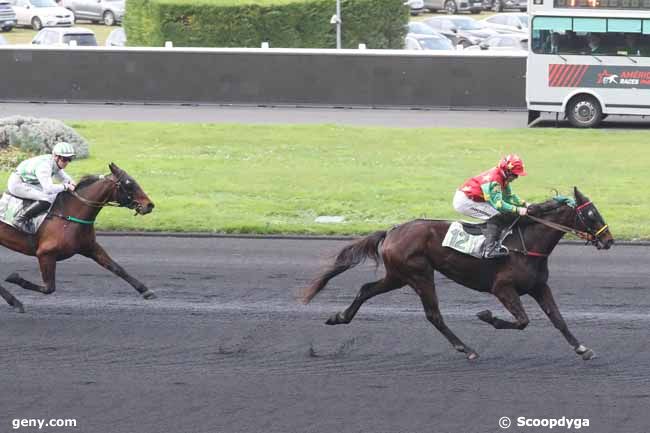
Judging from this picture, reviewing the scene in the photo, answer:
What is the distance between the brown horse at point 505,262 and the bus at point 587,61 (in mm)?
18117

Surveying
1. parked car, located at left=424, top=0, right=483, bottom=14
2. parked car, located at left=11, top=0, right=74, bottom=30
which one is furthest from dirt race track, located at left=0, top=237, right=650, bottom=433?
parked car, located at left=424, top=0, right=483, bottom=14

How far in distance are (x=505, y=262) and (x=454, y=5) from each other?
170 ft

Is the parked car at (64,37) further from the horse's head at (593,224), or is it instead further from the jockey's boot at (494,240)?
the horse's head at (593,224)

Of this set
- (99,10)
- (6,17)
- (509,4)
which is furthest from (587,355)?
(509,4)

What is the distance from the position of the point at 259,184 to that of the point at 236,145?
4.67 m

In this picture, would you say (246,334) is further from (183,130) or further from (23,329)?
(183,130)

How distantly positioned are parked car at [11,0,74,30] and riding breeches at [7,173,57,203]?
139ft

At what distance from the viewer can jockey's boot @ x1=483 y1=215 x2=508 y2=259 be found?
10.5m

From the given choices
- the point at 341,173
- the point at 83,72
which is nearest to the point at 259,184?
the point at 341,173

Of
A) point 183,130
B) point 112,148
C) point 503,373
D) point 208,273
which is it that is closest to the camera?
point 503,373

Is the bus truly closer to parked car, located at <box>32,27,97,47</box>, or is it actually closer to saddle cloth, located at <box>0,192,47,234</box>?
parked car, located at <box>32,27,97,47</box>

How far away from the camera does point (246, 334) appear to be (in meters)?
11.3

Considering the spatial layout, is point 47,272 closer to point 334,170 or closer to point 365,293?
point 365,293

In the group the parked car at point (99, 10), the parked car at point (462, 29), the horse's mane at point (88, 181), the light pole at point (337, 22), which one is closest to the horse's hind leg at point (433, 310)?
the horse's mane at point (88, 181)
